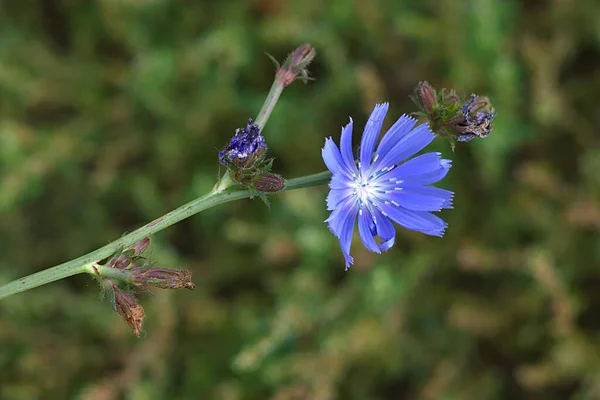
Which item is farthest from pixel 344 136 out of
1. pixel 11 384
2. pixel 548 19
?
pixel 11 384

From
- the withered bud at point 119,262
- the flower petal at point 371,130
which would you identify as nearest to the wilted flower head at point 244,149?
the flower petal at point 371,130

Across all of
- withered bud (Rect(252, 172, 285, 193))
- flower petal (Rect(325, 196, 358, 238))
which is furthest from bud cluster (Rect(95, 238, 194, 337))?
flower petal (Rect(325, 196, 358, 238))

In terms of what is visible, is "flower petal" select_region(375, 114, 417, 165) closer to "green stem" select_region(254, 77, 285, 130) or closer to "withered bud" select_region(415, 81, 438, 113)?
"withered bud" select_region(415, 81, 438, 113)

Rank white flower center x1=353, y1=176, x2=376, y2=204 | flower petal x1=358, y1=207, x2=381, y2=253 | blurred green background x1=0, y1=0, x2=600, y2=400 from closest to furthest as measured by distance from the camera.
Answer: flower petal x1=358, y1=207, x2=381, y2=253 < white flower center x1=353, y1=176, x2=376, y2=204 < blurred green background x1=0, y1=0, x2=600, y2=400

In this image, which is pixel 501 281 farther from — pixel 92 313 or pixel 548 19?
pixel 92 313

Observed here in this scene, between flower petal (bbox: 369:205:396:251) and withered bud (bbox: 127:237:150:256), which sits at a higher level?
withered bud (bbox: 127:237:150:256)

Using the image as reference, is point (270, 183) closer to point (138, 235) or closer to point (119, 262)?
point (138, 235)

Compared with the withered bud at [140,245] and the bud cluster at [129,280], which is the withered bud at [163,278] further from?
the withered bud at [140,245]

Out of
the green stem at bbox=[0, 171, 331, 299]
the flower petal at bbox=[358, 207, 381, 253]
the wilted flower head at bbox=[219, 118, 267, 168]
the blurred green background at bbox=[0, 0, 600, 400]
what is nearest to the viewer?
the green stem at bbox=[0, 171, 331, 299]

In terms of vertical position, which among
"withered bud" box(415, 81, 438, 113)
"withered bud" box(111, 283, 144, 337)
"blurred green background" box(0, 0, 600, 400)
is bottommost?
"withered bud" box(111, 283, 144, 337)
